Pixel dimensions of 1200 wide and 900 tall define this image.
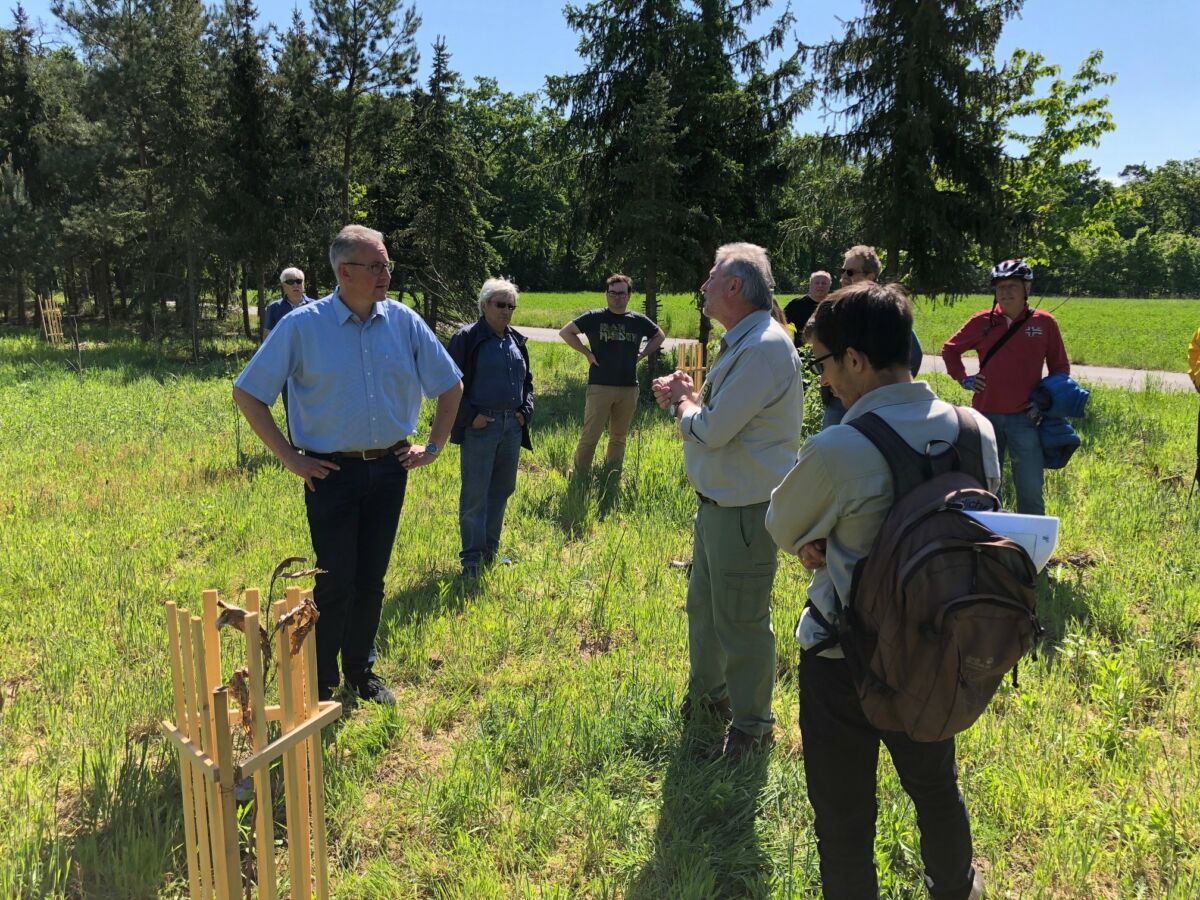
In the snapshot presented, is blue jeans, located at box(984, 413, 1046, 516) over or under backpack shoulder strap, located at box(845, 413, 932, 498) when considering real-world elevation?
under

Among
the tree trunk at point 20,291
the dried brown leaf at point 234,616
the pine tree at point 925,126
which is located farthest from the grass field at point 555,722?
the tree trunk at point 20,291

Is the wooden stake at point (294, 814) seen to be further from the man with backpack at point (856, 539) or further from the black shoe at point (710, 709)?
the black shoe at point (710, 709)

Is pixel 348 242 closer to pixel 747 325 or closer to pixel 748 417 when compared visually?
pixel 747 325

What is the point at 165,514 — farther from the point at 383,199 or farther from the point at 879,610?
the point at 383,199

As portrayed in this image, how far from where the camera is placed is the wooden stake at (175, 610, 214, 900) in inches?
75.8

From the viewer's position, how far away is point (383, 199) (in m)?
23.5

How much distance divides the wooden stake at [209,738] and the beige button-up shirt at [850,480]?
1.49 m

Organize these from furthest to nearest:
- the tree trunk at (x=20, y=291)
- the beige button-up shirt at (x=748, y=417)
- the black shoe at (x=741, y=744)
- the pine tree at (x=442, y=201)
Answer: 1. the tree trunk at (x=20, y=291)
2. the pine tree at (x=442, y=201)
3. the black shoe at (x=741, y=744)
4. the beige button-up shirt at (x=748, y=417)

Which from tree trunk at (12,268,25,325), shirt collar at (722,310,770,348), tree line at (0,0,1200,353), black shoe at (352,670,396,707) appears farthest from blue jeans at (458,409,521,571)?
tree trunk at (12,268,25,325)

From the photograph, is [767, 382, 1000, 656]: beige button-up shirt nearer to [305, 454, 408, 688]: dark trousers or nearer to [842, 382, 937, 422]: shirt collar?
[842, 382, 937, 422]: shirt collar

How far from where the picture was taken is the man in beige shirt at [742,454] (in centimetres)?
281

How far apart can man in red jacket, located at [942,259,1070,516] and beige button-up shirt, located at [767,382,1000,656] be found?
3.46 metres

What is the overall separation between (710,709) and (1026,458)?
120 inches

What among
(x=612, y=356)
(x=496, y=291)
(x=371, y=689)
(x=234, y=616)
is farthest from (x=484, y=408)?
(x=234, y=616)
